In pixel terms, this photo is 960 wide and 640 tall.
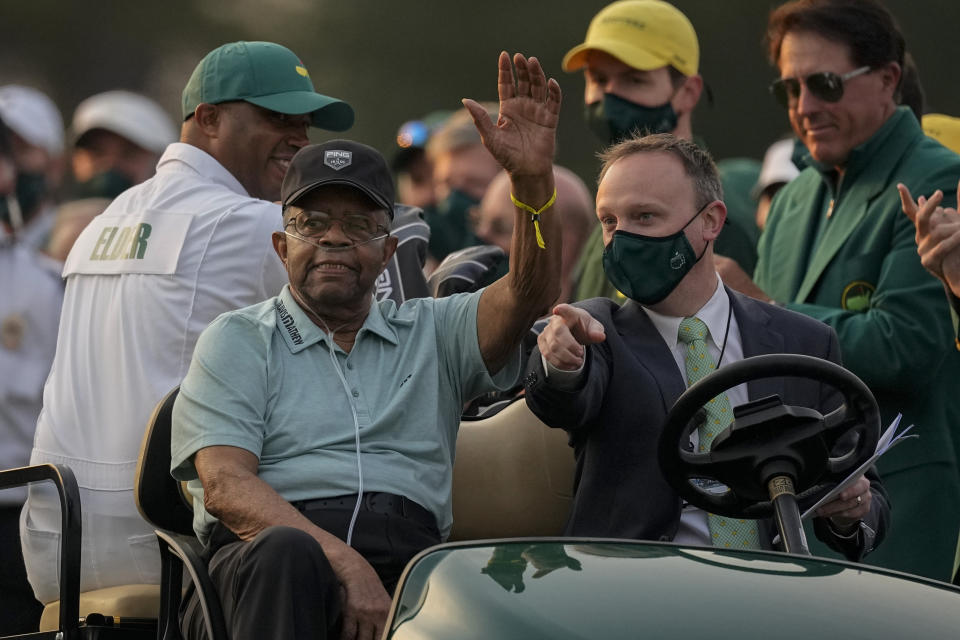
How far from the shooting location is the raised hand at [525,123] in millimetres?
3932

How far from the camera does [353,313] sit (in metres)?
4.12

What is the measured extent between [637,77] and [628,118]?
0.17m

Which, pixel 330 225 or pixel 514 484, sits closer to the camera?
pixel 330 225

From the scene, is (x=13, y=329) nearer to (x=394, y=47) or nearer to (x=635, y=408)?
(x=635, y=408)

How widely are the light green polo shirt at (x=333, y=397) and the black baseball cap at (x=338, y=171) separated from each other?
290 mm

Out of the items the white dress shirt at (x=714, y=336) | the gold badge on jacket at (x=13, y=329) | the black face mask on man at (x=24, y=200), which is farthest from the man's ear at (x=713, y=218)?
the black face mask on man at (x=24, y=200)

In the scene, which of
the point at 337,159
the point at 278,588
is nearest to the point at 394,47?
the point at 337,159

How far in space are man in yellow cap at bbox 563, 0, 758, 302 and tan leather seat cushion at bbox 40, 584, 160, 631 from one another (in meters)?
2.15

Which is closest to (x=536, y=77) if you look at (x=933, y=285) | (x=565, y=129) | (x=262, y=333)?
(x=262, y=333)

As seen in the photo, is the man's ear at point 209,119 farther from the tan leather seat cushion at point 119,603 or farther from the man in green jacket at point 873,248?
the man in green jacket at point 873,248

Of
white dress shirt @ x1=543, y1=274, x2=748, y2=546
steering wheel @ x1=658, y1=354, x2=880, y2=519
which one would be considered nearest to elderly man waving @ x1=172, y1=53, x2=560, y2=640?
white dress shirt @ x1=543, y1=274, x2=748, y2=546

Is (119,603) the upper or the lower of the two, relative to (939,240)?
lower

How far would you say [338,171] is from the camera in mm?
4117

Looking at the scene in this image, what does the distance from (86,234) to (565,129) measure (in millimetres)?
9112
